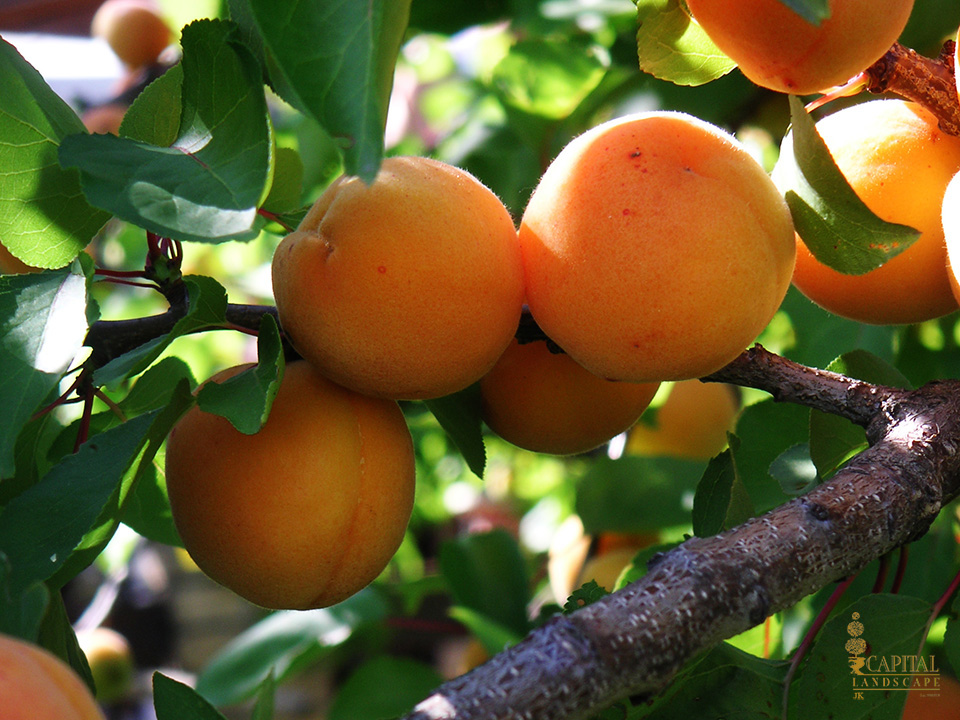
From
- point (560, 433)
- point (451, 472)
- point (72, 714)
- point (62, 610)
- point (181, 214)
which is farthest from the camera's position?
point (451, 472)

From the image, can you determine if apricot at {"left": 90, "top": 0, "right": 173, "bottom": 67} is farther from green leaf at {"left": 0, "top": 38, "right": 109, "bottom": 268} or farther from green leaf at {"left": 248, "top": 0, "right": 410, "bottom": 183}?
green leaf at {"left": 248, "top": 0, "right": 410, "bottom": 183}

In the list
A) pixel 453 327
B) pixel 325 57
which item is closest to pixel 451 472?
pixel 453 327

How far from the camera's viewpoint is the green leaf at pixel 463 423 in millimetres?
679

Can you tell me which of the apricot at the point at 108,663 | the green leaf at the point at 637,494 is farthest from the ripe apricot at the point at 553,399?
the apricot at the point at 108,663

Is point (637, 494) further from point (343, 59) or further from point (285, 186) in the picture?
point (343, 59)

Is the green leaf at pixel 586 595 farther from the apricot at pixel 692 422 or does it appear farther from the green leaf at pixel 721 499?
the apricot at pixel 692 422

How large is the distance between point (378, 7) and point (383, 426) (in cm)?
29

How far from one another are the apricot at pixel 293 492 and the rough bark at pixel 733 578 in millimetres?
207

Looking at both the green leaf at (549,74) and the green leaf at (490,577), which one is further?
the green leaf at (490,577)

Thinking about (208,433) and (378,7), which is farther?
(208,433)

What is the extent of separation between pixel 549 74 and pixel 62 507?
0.92 m

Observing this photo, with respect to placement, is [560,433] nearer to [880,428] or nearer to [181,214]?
[880,428]

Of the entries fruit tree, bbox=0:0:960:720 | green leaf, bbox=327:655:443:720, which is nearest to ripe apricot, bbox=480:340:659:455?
fruit tree, bbox=0:0:960:720

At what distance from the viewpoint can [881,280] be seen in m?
0.63
